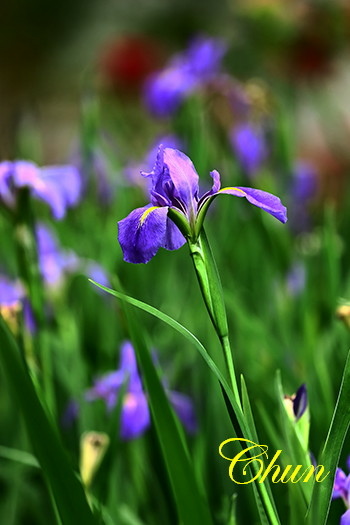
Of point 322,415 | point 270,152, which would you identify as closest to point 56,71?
point 270,152

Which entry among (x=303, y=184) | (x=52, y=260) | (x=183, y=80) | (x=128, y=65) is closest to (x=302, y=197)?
(x=303, y=184)

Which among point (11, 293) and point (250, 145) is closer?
point (11, 293)

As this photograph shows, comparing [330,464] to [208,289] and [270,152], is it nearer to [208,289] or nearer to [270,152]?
[208,289]

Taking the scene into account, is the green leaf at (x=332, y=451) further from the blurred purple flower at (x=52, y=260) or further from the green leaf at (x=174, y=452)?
the blurred purple flower at (x=52, y=260)

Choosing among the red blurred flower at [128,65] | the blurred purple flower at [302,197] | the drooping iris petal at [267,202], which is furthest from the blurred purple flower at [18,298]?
the red blurred flower at [128,65]

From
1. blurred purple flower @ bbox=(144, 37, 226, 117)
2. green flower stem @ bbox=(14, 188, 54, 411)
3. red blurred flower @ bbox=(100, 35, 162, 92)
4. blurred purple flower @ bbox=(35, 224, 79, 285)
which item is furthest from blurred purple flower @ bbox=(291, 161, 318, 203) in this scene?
red blurred flower @ bbox=(100, 35, 162, 92)

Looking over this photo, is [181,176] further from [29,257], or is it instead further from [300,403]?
[29,257]
